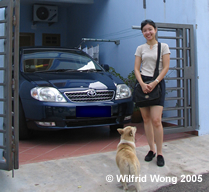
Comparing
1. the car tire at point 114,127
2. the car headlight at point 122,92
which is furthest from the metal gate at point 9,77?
the car tire at point 114,127

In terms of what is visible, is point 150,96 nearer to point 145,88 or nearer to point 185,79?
point 145,88

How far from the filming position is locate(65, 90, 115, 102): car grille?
4.12 metres

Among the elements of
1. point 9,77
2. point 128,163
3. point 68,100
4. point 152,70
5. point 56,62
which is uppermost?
point 56,62

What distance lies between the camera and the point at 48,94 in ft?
13.4

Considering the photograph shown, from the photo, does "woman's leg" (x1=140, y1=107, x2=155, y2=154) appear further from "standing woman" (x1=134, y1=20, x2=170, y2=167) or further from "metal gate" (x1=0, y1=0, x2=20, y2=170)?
"metal gate" (x1=0, y1=0, x2=20, y2=170)

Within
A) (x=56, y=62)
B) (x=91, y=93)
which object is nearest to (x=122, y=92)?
(x=91, y=93)

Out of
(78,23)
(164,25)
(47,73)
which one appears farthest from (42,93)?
(78,23)

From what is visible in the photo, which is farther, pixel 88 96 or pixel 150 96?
pixel 88 96

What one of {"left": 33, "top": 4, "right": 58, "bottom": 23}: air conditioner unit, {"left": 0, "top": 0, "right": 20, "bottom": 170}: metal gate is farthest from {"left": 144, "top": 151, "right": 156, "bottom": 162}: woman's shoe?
{"left": 33, "top": 4, "right": 58, "bottom": 23}: air conditioner unit

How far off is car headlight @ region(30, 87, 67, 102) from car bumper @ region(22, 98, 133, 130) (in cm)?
7

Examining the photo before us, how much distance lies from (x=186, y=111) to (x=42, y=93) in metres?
2.45

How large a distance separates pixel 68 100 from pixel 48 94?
1.01 ft

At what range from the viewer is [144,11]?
21.0 feet

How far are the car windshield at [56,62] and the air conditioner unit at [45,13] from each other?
250 inches
